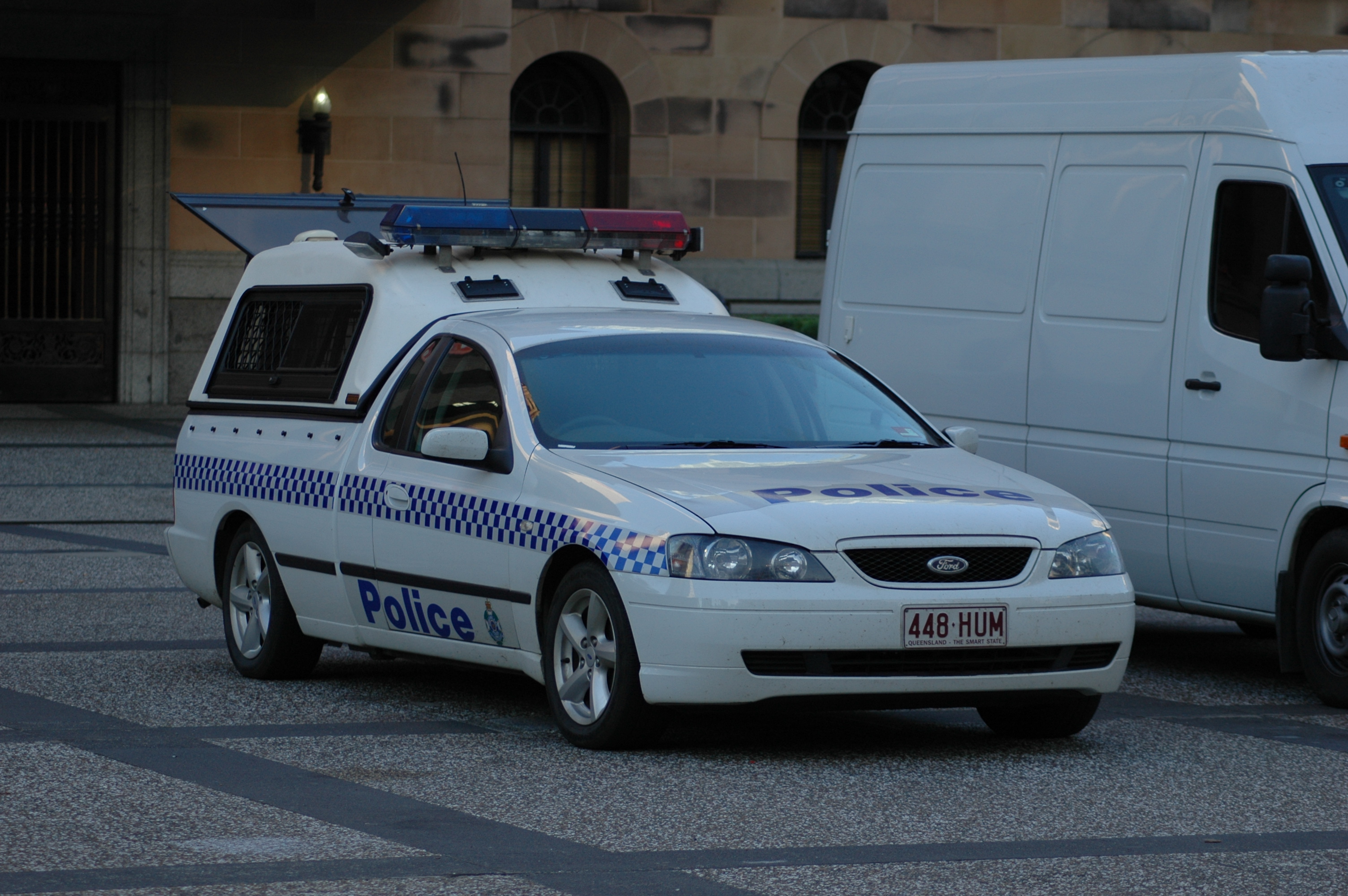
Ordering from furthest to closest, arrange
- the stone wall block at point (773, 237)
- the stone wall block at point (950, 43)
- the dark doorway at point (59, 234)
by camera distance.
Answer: the stone wall block at point (950, 43), the stone wall block at point (773, 237), the dark doorway at point (59, 234)

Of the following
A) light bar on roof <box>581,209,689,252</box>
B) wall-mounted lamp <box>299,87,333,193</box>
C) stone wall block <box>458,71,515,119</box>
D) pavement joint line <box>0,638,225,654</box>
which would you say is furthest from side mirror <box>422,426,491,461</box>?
stone wall block <box>458,71,515,119</box>

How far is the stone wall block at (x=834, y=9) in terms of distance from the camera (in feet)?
89.9

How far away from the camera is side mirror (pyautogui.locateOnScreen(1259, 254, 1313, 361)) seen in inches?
321

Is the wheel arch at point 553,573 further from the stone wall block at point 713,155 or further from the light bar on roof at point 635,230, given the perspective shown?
the stone wall block at point 713,155

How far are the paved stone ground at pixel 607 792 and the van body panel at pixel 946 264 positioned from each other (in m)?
1.49

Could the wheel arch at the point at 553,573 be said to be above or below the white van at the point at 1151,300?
below

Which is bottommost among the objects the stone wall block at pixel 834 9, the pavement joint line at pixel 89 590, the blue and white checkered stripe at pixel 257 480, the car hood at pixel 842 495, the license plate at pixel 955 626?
the pavement joint line at pixel 89 590

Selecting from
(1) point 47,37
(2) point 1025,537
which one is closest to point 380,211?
(2) point 1025,537

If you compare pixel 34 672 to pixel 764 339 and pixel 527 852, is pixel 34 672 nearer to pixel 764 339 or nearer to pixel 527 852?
pixel 764 339

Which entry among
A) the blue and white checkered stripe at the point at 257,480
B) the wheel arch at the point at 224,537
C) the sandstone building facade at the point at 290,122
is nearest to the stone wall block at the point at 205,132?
the sandstone building facade at the point at 290,122

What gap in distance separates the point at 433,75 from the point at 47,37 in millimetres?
4141

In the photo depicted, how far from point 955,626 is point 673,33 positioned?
68.9ft

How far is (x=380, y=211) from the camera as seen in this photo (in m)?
13.5

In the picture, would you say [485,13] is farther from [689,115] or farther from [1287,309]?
[1287,309]
